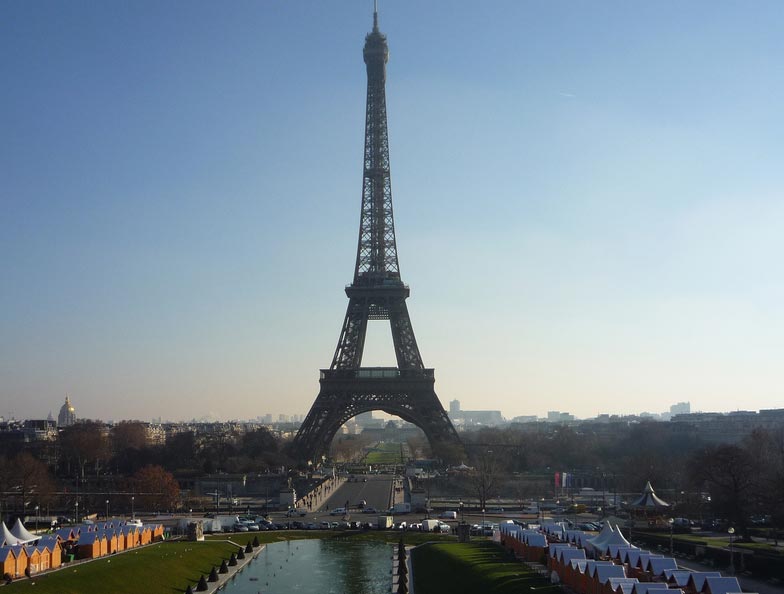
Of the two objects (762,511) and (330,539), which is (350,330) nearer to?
(330,539)

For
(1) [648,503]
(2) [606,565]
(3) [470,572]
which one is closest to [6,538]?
(3) [470,572]

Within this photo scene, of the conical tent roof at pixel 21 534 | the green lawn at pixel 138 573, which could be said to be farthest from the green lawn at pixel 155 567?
the conical tent roof at pixel 21 534

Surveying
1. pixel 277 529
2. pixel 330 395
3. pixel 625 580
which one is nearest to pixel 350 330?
pixel 330 395

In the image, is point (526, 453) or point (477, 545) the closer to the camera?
point (477, 545)

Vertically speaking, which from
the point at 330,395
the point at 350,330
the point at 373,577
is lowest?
the point at 373,577

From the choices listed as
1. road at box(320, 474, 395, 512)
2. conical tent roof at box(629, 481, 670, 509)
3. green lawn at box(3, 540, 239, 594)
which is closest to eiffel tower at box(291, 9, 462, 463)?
road at box(320, 474, 395, 512)
